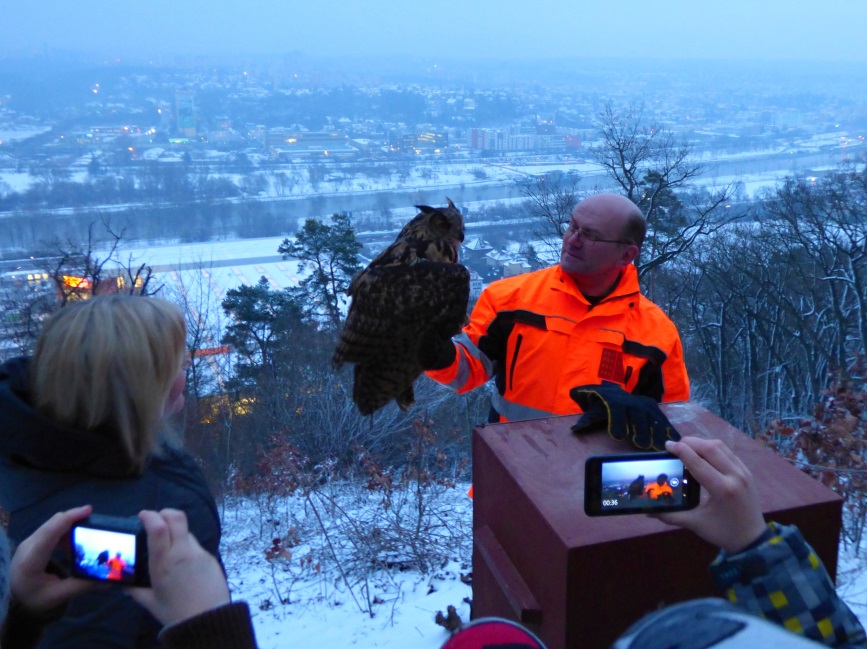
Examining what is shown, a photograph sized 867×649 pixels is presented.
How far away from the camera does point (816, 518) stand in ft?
4.29

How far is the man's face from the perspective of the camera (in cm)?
256

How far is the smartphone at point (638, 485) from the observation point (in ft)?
3.47

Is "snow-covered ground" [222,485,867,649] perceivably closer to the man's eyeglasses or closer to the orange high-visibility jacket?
the orange high-visibility jacket

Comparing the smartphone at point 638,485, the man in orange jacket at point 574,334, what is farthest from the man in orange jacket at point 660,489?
the man in orange jacket at point 574,334

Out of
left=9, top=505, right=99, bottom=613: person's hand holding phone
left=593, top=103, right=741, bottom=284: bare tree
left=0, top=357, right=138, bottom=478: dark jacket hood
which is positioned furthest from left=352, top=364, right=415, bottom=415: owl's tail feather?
left=593, top=103, right=741, bottom=284: bare tree

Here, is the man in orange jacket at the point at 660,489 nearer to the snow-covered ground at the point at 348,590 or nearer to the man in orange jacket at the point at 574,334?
the man in orange jacket at the point at 574,334

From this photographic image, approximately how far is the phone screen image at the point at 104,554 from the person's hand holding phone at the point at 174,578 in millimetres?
35

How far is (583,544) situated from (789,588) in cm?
35

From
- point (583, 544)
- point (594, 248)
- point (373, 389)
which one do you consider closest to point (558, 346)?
point (594, 248)

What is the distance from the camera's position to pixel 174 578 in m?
1.05

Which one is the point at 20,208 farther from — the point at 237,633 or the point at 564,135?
the point at 237,633

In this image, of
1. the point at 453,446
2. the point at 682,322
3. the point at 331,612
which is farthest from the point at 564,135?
the point at 331,612

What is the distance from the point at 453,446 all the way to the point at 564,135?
18596 millimetres

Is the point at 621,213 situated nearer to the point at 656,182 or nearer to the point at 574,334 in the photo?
the point at 574,334
